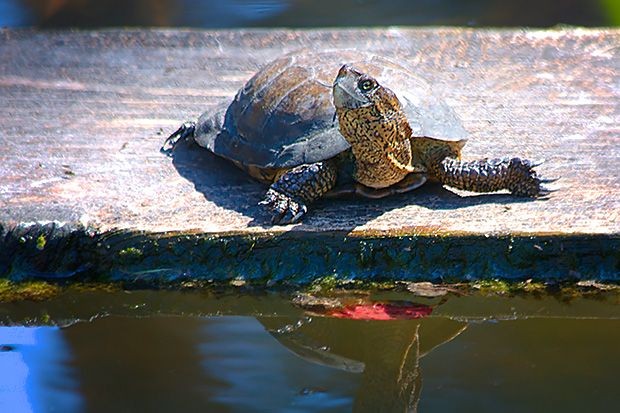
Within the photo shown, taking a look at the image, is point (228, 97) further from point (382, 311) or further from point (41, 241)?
point (382, 311)

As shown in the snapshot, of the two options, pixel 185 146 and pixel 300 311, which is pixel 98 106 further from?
pixel 300 311

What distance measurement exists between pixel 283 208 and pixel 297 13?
13.3 feet

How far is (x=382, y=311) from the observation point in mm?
3275

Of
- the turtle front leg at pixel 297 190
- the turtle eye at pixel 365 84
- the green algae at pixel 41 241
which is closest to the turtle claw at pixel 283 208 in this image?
the turtle front leg at pixel 297 190

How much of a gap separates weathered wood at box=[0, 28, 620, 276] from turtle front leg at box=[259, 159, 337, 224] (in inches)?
2.1

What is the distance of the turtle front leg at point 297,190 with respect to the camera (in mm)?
3320

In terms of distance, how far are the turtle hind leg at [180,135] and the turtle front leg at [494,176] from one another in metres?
1.02

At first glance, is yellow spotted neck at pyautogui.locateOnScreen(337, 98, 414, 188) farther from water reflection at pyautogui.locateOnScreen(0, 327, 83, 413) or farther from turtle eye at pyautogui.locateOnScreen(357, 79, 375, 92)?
water reflection at pyautogui.locateOnScreen(0, 327, 83, 413)

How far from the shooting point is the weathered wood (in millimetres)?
3340

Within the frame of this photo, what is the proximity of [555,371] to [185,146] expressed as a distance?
166cm

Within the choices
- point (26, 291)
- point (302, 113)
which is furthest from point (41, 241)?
point (302, 113)

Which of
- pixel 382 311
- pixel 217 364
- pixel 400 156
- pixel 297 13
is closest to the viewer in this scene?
Answer: pixel 217 364

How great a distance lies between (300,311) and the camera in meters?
3.32

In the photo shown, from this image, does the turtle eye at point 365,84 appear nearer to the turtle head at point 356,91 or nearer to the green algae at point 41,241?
Answer: the turtle head at point 356,91
